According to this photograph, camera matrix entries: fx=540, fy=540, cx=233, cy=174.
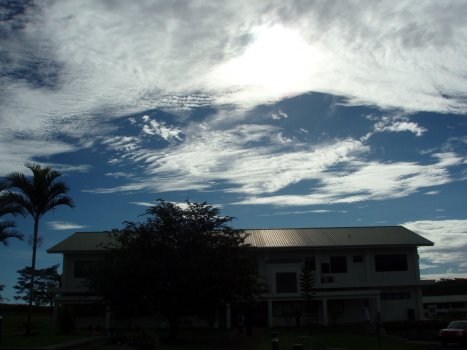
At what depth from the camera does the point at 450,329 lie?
2620 centimetres

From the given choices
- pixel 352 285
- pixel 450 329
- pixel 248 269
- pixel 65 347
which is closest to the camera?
pixel 65 347

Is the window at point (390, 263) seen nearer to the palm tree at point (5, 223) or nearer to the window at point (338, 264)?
the window at point (338, 264)

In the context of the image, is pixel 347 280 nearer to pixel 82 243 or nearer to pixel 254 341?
pixel 254 341

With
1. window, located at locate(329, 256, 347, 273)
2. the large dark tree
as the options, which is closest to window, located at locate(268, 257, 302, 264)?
window, located at locate(329, 256, 347, 273)

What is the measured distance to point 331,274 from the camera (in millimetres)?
39969

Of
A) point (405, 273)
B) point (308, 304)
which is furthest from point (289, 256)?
point (405, 273)

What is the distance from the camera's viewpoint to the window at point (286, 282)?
1521 inches

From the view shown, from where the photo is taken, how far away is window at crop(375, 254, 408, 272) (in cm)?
4038

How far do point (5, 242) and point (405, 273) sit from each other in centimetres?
2789

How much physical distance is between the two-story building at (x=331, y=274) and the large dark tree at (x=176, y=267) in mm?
10655

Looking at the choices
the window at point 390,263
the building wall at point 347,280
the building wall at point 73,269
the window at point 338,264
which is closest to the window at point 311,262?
the building wall at point 347,280

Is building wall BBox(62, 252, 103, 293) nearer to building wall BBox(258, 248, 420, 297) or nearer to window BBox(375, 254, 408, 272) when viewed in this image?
building wall BBox(258, 248, 420, 297)

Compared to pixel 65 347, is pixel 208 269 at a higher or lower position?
higher

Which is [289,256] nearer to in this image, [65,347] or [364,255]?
[364,255]
